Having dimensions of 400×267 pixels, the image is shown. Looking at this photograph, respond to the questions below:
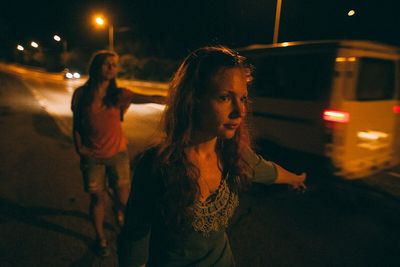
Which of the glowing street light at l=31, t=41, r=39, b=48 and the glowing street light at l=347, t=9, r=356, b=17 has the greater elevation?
the glowing street light at l=347, t=9, r=356, b=17

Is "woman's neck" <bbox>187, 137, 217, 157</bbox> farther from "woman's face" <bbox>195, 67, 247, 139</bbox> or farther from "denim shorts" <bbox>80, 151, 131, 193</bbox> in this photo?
"denim shorts" <bbox>80, 151, 131, 193</bbox>

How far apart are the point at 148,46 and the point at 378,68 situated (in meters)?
38.1

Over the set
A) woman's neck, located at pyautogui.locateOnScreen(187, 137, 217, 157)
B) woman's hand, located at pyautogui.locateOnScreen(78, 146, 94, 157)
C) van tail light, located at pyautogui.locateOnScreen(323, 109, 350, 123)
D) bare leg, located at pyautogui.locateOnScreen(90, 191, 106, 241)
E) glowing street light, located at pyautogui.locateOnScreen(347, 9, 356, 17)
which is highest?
glowing street light, located at pyautogui.locateOnScreen(347, 9, 356, 17)

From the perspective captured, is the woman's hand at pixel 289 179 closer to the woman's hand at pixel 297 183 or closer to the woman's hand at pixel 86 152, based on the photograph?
the woman's hand at pixel 297 183

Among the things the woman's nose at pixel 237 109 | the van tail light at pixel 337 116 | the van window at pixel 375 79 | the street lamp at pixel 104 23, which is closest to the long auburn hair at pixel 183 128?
the woman's nose at pixel 237 109

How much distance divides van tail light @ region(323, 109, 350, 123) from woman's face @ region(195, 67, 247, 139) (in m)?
3.55

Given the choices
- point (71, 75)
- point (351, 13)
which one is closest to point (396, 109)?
point (351, 13)

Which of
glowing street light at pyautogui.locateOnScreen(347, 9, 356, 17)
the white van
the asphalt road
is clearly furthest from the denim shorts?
glowing street light at pyautogui.locateOnScreen(347, 9, 356, 17)

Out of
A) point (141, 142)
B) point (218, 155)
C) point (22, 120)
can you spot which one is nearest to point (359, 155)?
point (218, 155)

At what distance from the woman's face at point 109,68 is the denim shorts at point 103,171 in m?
0.79

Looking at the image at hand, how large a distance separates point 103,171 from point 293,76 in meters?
3.27

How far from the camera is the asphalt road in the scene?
3.34 m

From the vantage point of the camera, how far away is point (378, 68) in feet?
16.3

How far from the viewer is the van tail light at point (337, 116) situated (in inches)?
179
